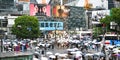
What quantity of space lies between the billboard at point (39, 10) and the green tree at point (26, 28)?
22.8 m

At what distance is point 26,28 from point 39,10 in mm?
25834

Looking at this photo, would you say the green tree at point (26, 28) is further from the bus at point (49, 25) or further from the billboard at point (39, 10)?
the billboard at point (39, 10)

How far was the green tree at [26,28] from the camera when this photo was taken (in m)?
72.4

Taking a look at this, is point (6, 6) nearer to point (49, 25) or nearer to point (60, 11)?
point (49, 25)

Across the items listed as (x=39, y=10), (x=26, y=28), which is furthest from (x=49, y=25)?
(x=26, y=28)

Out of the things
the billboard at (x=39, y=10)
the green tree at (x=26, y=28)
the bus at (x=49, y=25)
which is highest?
the billboard at (x=39, y=10)

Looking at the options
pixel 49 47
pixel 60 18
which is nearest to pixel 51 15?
pixel 60 18

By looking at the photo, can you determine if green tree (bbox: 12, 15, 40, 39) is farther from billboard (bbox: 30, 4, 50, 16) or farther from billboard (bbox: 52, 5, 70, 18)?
billboard (bbox: 52, 5, 70, 18)

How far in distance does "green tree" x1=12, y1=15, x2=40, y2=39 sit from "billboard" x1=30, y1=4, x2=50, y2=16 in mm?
22765

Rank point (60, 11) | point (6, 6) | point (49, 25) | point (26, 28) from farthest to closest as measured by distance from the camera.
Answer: point (60, 11) < point (6, 6) < point (49, 25) < point (26, 28)

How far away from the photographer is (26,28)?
73.7m

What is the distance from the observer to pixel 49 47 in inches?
1800

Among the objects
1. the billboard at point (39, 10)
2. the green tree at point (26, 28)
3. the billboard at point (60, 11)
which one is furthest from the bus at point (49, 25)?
the green tree at point (26, 28)

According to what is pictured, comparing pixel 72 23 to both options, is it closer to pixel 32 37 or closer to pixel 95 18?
pixel 95 18
